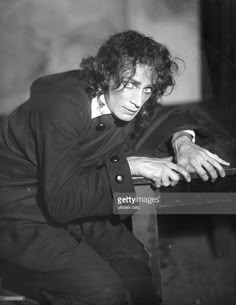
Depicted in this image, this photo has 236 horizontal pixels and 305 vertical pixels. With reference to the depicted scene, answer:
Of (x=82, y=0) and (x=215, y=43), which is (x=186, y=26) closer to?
(x=215, y=43)

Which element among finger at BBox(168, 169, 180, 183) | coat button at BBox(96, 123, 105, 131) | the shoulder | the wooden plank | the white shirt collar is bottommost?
the wooden plank

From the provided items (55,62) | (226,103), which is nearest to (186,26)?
(226,103)

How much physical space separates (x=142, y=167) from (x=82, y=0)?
20.0 inches

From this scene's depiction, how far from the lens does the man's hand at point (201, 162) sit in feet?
2.07

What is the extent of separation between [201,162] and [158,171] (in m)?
0.09

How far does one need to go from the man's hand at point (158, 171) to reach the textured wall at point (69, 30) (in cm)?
35

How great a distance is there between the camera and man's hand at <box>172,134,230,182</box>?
0.63m

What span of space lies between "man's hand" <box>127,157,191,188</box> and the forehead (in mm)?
157

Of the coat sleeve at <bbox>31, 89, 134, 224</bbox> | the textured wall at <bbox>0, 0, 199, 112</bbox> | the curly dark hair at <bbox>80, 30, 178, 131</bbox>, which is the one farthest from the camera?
the textured wall at <bbox>0, 0, 199, 112</bbox>

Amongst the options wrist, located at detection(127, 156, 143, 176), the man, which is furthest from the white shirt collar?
wrist, located at detection(127, 156, 143, 176)

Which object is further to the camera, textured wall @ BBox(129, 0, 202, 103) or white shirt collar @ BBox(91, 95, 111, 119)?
textured wall @ BBox(129, 0, 202, 103)

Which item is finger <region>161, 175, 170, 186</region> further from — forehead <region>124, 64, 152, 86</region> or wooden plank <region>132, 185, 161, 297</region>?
forehead <region>124, 64, 152, 86</region>

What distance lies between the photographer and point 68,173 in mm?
564

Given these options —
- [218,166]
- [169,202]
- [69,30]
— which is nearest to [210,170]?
[218,166]
